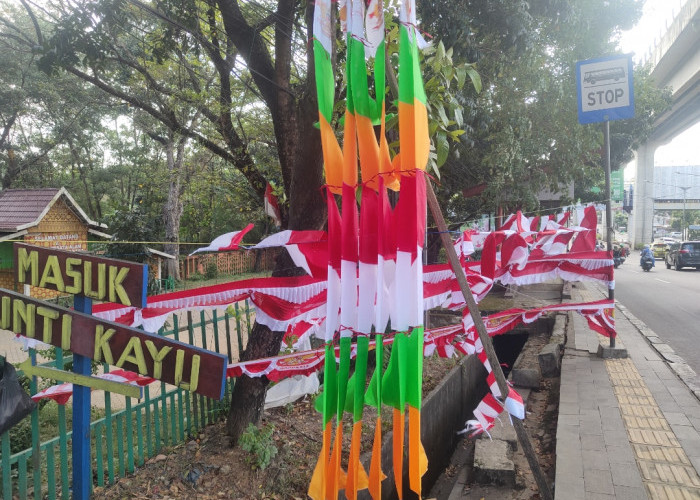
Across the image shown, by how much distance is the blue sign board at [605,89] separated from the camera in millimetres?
6723

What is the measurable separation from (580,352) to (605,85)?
13.7 feet

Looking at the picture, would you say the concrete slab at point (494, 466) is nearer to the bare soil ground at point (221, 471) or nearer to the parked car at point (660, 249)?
the bare soil ground at point (221, 471)

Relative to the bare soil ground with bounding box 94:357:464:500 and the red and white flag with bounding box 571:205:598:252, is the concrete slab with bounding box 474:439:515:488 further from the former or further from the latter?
the red and white flag with bounding box 571:205:598:252

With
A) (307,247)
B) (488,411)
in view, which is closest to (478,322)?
(488,411)

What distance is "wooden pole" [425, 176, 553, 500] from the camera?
3.02m

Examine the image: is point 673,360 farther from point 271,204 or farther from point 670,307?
point 670,307

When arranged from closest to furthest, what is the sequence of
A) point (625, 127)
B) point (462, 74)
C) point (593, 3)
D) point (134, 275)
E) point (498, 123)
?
point (134, 275) → point (462, 74) → point (498, 123) → point (593, 3) → point (625, 127)

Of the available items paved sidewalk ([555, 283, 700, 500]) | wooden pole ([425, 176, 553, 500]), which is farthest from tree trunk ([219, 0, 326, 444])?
paved sidewalk ([555, 283, 700, 500])

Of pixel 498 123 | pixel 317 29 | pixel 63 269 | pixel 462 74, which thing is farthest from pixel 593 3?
pixel 63 269

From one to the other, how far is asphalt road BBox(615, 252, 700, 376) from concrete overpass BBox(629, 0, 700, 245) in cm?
1093

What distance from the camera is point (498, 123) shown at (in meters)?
10.7

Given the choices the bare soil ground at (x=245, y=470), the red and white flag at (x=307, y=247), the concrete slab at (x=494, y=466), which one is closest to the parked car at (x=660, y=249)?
the bare soil ground at (x=245, y=470)

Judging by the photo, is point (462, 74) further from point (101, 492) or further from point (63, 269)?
point (101, 492)

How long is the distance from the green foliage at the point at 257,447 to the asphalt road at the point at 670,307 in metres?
6.70
